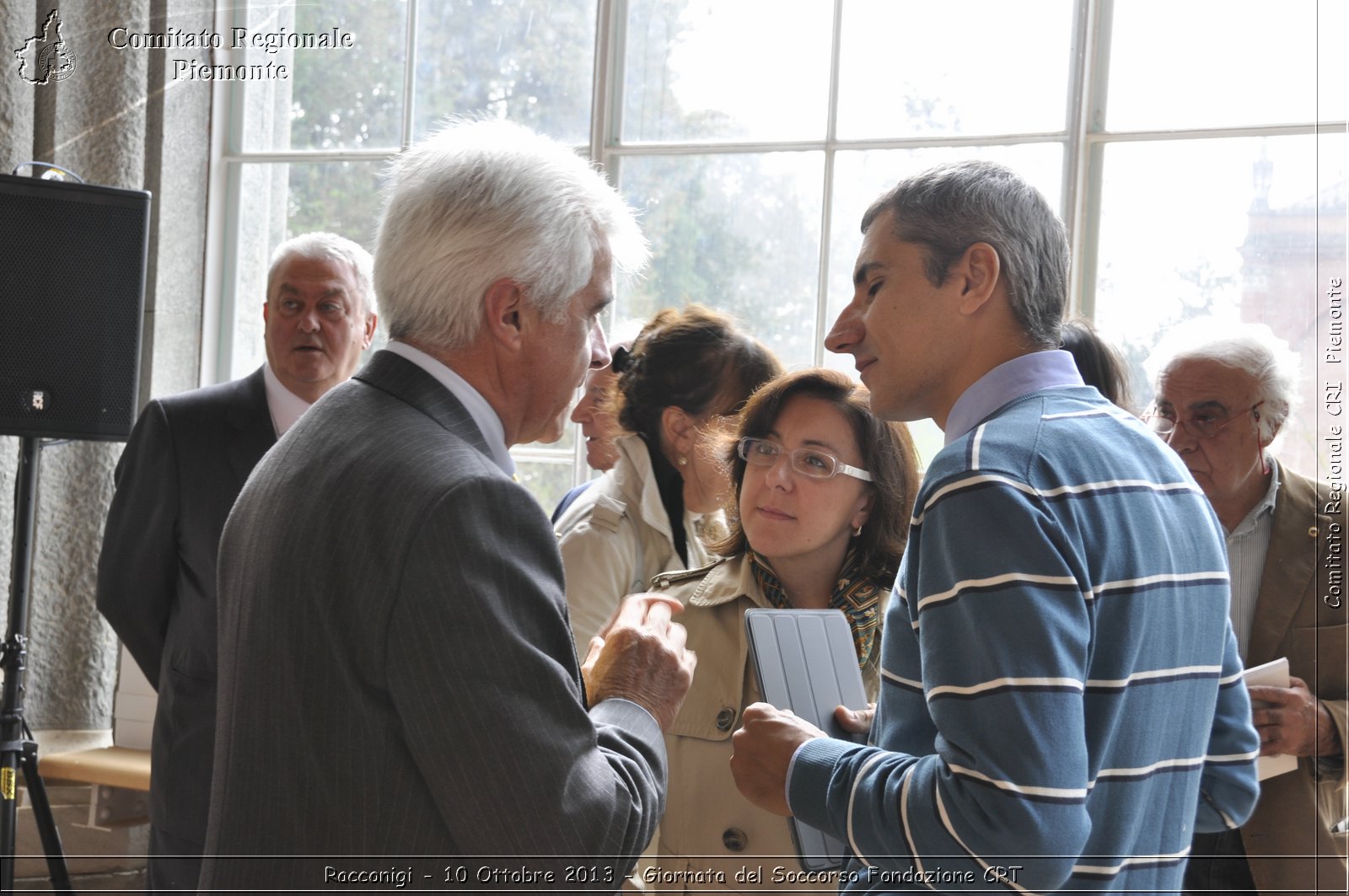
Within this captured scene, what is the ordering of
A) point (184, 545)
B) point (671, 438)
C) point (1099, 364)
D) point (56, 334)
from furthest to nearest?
point (56, 334)
point (184, 545)
point (671, 438)
point (1099, 364)

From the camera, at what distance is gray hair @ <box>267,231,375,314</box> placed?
3162mm

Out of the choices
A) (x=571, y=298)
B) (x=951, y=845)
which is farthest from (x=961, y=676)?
(x=571, y=298)

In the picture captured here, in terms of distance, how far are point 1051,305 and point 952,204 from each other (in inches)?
7.4

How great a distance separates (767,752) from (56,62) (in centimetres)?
409

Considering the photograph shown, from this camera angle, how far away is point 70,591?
4.26 metres

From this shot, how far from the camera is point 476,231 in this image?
140 centimetres

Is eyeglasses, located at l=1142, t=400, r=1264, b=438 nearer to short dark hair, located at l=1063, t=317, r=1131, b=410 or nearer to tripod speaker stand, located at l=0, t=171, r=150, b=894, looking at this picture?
short dark hair, located at l=1063, t=317, r=1131, b=410

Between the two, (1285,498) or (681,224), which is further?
(681,224)

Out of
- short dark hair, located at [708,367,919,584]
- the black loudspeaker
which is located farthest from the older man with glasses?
the black loudspeaker

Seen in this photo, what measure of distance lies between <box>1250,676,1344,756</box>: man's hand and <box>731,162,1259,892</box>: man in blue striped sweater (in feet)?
2.21

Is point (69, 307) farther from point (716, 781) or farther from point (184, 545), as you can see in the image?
point (716, 781)

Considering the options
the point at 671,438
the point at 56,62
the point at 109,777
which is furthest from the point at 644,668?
the point at 56,62

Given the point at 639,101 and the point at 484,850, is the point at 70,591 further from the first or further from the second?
the point at 484,850

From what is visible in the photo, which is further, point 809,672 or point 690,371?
point 690,371
